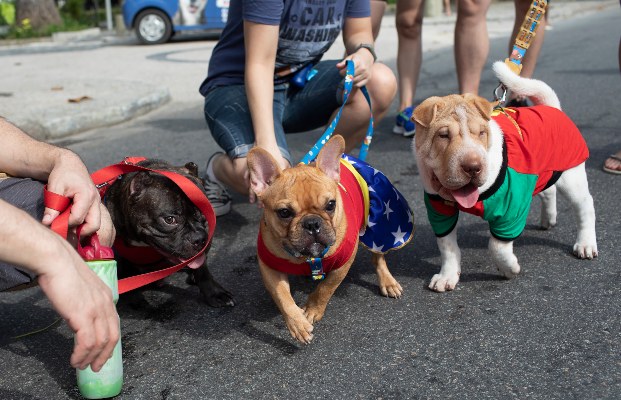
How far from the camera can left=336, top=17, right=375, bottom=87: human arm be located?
12.5 ft

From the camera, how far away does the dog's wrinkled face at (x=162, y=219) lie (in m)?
2.96

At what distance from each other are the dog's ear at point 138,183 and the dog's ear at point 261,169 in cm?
55

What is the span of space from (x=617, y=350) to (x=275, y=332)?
1.31 metres

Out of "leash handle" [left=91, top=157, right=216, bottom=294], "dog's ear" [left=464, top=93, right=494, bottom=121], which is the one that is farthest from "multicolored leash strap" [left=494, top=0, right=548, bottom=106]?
"leash handle" [left=91, top=157, right=216, bottom=294]

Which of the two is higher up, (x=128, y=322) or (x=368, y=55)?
(x=368, y=55)

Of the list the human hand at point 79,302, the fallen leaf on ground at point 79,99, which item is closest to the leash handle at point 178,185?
the human hand at point 79,302

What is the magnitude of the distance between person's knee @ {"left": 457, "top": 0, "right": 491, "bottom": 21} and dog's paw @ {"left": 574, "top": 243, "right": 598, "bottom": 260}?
2.49 m

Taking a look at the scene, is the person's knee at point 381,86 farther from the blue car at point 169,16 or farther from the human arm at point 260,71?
the blue car at point 169,16

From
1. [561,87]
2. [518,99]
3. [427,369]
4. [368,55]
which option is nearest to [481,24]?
[518,99]

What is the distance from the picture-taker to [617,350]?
245 cm

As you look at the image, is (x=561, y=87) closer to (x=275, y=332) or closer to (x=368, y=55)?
(x=368, y=55)

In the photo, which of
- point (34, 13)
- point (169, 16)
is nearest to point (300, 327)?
point (169, 16)

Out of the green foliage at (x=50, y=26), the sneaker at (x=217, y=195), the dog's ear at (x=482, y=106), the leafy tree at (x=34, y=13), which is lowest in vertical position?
the green foliage at (x=50, y=26)

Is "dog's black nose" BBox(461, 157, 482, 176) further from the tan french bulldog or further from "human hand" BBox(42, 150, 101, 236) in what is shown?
"human hand" BBox(42, 150, 101, 236)
